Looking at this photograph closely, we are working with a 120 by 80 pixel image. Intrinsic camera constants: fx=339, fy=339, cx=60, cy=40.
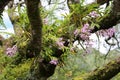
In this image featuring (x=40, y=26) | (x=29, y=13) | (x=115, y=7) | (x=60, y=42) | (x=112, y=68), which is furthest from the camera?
(x=112, y=68)

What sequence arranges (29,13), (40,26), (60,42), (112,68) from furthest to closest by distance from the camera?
(112,68) < (60,42) < (40,26) < (29,13)

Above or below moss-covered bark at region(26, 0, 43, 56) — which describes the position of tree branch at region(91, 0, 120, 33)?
below

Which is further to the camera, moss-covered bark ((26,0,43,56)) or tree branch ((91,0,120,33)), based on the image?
tree branch ((91,0,120,33))

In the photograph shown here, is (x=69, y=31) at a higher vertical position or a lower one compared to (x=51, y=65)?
higher

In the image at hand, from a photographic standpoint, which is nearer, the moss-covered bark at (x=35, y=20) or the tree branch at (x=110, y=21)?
the moss-covered bark at (x=35, y=20)

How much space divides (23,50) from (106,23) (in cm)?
130

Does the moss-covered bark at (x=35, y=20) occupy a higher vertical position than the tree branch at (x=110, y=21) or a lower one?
higher

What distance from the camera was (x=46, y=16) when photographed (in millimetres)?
4988

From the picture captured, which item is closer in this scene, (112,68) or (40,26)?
(40,26)

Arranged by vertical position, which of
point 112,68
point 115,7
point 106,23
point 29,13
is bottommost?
point 112,68

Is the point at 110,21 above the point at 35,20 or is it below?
below

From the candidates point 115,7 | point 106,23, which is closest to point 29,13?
point 115,7

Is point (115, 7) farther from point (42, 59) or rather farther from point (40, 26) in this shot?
point (40, 26)

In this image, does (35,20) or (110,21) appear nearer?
(35,20)
